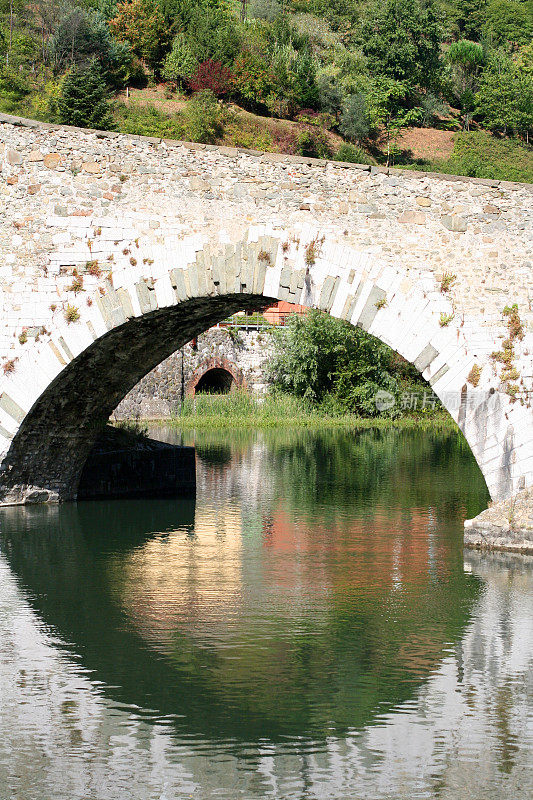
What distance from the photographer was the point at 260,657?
6.70 m

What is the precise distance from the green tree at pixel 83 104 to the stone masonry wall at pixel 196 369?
8713 millimetres

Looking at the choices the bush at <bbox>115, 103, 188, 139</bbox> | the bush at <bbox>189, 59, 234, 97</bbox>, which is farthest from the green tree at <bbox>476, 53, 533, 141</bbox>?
the bush at <bbox>115, 103, 188, 139</bbox>

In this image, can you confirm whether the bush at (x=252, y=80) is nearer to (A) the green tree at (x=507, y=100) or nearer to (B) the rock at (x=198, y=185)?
(A) the green tree at (x=507, y=100)

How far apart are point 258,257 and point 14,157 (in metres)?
2.55

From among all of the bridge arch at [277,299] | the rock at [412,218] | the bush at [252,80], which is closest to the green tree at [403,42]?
the bush at [252,80]

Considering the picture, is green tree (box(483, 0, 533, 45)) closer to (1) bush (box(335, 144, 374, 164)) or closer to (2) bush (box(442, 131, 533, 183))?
(2) bush (box(442, 131, 533, 183))

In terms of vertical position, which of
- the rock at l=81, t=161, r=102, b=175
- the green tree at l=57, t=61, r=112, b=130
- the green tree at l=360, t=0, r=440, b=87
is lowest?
the rock at l=81, t=161, r=102, b=175

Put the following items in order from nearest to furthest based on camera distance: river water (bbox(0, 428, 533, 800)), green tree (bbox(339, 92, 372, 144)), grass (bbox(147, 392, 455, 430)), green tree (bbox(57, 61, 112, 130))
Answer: river water (bbox(0, 428, 533, 800)) → grass (bbox(147, 392, 455, 430)) → green tree (bbox(57, 61, 112, 130)) → green tree (bbox(339, 92, 372, 144))

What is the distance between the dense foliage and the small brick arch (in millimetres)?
868

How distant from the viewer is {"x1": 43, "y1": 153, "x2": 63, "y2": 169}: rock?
9648 mm

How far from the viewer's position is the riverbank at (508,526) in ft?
28.9

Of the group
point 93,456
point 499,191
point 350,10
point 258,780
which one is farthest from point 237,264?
point 350,10

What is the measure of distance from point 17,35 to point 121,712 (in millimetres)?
43597

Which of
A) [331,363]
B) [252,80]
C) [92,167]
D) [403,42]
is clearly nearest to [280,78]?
[252,80]
